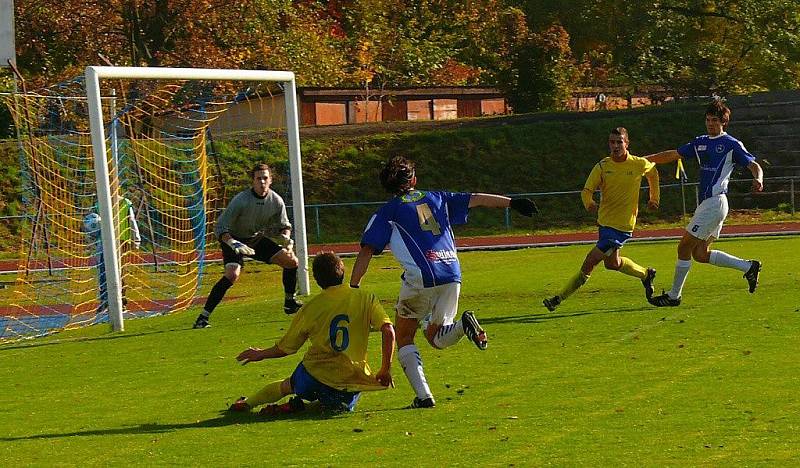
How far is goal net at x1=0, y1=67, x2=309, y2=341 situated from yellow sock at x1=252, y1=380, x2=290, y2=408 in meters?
6.20

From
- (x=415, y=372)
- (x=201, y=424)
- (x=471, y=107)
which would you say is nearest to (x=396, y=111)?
(x=471, y=107)

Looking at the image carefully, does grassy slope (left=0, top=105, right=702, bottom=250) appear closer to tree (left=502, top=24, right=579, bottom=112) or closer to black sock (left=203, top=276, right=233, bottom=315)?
tree (left=502, top=24, right=579, bottom=112)

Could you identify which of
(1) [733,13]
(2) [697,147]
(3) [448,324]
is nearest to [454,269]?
(3) [448,324]

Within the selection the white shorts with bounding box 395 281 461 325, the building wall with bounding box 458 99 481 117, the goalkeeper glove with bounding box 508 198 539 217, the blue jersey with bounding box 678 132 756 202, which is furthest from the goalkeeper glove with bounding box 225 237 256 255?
the building wall with bounding box 458 99 481 117

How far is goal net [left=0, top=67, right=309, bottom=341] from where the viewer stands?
16.2 meters

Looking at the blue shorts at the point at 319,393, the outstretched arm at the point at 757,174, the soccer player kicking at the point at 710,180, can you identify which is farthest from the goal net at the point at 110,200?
the blue shorts at the point at 319,393

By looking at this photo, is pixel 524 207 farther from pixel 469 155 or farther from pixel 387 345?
→ pixel 469 155

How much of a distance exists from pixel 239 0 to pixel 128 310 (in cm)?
2172

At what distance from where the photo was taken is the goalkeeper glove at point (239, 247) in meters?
15.2

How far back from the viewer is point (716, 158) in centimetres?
1475

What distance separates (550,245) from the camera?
2866cm

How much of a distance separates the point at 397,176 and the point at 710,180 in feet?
19.8

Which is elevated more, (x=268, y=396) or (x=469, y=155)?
(x=268, y=396)

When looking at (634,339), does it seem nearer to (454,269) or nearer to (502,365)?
(502,365)
